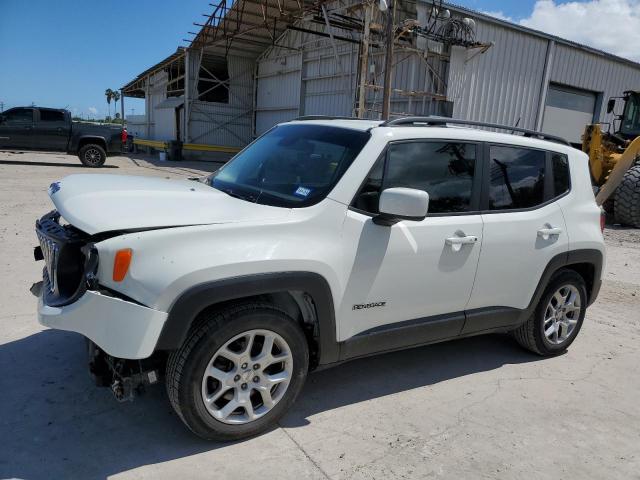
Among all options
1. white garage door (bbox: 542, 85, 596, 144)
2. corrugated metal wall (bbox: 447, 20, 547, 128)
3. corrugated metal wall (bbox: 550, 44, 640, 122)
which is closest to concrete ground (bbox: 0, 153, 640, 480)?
corrugated metal wall (bbox: 447, 20, 547, 128)

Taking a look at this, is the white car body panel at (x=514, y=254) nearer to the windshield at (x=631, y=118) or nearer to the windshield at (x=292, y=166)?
the windshield at (x=292, y=166)

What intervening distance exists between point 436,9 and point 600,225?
12755 mm

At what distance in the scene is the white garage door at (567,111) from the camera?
18703 millimetres

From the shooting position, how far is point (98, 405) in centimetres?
311

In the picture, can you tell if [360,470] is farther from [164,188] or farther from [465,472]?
[164,188]

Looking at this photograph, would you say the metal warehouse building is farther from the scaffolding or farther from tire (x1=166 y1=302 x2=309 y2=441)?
tire (x1=166 y1=302 x2=309 y2=441)

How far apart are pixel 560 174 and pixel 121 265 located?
3.48 metres

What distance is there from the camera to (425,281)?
10.9ft

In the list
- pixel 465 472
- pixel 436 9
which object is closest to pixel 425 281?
pixel 465 472

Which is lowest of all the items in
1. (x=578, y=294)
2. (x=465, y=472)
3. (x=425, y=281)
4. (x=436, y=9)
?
(x=465, y=472)

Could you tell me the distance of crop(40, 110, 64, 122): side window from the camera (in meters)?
17.4

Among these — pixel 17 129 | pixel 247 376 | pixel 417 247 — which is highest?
pixel 17 129

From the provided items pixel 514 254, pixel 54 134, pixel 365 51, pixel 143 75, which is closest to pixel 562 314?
pixel 514 254

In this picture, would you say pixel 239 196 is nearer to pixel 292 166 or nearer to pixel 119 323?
pixel 292 166
